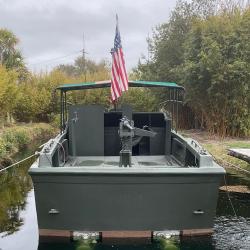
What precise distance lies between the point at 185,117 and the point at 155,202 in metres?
18.6

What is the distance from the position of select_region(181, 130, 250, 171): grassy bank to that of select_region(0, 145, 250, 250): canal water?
8.03 feet

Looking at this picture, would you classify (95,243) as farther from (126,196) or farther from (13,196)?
(13,196)

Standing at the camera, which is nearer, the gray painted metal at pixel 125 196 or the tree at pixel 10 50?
the gray painted metal at pixel 125 196

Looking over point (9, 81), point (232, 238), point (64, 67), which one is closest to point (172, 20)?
point (9, 81)

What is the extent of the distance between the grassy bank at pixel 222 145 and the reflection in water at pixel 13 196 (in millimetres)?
5812

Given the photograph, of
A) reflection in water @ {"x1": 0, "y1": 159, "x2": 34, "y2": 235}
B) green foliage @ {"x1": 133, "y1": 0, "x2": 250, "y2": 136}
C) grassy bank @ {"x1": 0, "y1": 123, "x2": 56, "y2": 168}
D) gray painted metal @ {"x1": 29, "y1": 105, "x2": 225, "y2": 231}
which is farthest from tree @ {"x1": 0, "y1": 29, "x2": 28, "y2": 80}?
gray painted metal @ {"x1": 29, "y1": 105, "x2": 225, "y2": 231}

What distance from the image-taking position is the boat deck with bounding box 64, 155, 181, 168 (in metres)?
8.48

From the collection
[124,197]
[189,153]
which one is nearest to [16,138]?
[189,153]

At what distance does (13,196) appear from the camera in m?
10.1

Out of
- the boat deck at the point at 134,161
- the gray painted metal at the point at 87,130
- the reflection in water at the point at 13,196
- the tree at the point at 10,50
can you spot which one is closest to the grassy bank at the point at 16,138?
the reflection in water at the point at 13,196

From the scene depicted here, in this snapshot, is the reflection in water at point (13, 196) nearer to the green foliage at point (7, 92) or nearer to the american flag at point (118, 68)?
the american flag at point (118, 68)

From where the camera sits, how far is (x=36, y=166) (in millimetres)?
6500

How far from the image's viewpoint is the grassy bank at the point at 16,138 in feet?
45.1

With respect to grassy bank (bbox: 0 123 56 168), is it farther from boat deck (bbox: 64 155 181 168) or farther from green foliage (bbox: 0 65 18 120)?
boat deck (bbox: 64 155 181 168)
